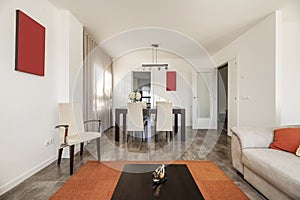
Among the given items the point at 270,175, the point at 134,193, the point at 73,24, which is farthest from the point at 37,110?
the point at 270,175

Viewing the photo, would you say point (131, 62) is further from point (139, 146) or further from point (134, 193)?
point (134, 193)

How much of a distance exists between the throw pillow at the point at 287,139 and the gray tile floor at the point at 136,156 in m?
0.56

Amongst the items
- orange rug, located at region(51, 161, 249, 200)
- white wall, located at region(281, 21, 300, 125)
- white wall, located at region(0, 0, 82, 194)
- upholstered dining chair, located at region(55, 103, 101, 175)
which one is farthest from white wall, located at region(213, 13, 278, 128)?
white wall, located at region(0, 0, 82, 194)

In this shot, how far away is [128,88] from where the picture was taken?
285 inches

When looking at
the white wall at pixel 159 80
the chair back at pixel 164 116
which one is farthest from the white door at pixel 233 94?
the white wall at pixel 159 80

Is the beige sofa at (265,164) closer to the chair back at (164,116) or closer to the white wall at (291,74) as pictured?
the white wall at (291,74)

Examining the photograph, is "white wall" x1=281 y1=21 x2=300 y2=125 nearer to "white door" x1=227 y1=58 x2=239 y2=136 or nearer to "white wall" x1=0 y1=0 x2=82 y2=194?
"white door" x1=227 y1=58 x2=239 y2=136

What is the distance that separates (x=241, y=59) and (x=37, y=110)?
424 centimetres

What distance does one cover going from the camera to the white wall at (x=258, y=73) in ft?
11.6

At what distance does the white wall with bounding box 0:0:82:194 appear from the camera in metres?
2.12

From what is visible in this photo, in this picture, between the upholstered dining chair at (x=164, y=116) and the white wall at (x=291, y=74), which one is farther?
the upholstered dining chair at (x=164, y=116)

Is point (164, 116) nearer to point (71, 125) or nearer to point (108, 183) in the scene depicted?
point (71, 125)

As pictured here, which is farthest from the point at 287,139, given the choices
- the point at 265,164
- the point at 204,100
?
the point at 204,100

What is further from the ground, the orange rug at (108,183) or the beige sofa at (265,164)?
the beige sofa at (265,164)
